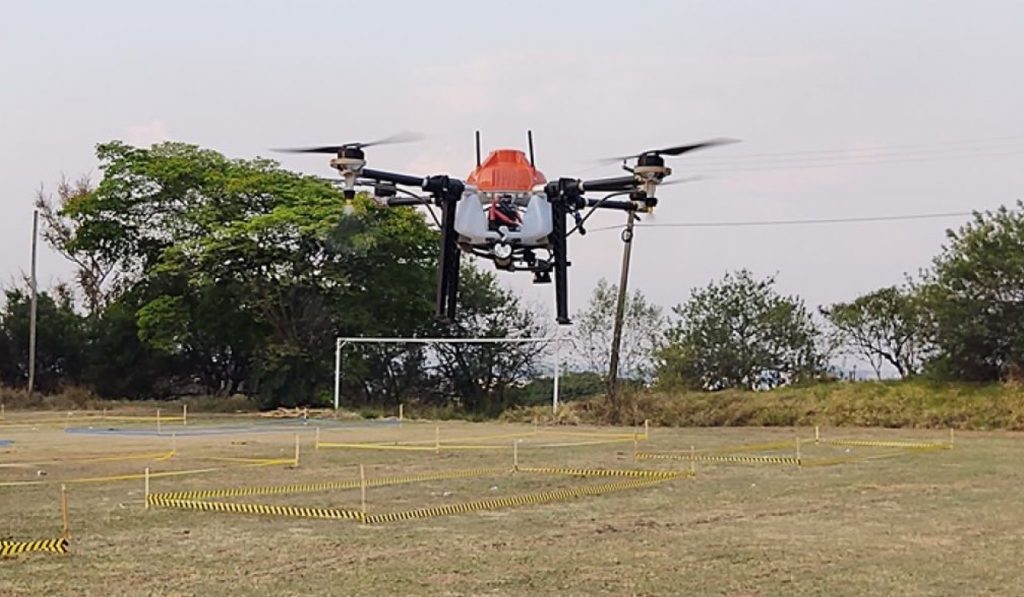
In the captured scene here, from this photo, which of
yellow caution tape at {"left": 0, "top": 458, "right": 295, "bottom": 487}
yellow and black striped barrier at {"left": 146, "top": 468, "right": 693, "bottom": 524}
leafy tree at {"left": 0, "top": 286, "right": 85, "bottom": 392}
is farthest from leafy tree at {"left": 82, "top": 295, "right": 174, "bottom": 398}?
yellow and black striped barrier at {"left": 146, "top": 468, "right": 693, "bottom": 524}

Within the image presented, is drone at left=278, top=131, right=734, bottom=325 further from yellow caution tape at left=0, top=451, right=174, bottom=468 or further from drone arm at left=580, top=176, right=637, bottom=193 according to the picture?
yellow caution tape at left=0, top=451, right=174, bottom=468

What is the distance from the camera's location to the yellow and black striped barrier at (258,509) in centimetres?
1144

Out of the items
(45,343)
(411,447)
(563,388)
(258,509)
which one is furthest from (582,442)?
(45,343)

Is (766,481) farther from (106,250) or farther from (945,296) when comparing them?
(106,250)

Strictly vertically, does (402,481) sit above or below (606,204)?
below

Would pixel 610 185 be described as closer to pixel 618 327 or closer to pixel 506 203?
pixel 506 203

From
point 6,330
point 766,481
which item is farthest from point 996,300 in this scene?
point 6,330

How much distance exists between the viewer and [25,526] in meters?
10.7

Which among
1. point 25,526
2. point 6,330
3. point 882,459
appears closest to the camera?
point 25,526

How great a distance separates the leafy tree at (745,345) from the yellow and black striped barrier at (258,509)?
2658 cm

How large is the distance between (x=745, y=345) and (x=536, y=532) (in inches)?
1114

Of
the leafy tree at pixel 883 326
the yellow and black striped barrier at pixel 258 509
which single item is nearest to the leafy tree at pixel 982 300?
the leafy tree at pixel 883 326

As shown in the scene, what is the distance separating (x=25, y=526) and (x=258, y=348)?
92.8 feet

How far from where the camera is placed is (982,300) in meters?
31.3
